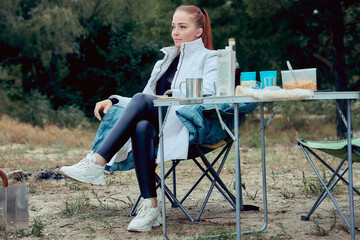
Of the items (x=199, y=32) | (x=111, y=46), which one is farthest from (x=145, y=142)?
(x=111, y=46)

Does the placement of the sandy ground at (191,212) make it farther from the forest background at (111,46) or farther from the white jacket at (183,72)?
the forest background at (111,46)

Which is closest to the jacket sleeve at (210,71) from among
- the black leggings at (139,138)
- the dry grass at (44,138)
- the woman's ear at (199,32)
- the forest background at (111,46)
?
the woman's ear at (199,32)

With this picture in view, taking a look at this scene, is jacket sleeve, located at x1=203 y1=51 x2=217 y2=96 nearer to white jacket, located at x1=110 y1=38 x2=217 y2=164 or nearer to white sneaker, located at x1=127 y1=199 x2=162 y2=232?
white jacket, located at x1=110 y1=38 x2=217 y2=164

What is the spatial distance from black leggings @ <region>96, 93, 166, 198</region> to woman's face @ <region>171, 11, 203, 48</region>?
0.59 meters

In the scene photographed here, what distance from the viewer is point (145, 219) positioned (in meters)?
2.82

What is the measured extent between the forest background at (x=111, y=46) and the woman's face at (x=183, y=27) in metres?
7.43

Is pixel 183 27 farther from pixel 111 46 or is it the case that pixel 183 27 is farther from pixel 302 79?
pixel 111 46

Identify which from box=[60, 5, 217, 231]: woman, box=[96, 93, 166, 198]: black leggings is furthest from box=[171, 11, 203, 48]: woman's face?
box=[96, 93, 166, 198]: black leggings

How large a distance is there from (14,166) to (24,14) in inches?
402

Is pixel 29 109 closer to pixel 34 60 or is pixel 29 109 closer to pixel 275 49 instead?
pixel 34 60

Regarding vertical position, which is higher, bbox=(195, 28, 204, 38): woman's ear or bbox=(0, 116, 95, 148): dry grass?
bbox=(195, 28, 204, 38): woman's ear

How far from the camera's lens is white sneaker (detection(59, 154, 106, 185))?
2.71m

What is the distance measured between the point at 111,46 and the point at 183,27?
12.5 metres

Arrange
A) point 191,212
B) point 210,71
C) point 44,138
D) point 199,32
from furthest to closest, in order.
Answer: point 44,138
point 191,212
point 199,32
point 210,71
